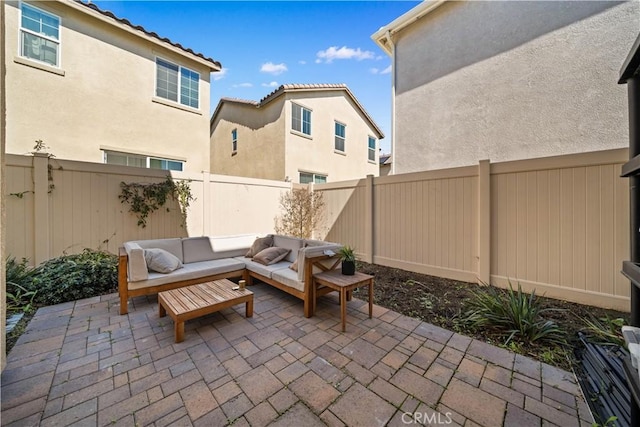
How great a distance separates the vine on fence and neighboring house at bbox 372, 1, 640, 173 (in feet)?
18.9

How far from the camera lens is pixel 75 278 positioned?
4.08 meters

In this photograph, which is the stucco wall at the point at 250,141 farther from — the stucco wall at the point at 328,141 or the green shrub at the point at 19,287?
the green shrub at the point at 19,287

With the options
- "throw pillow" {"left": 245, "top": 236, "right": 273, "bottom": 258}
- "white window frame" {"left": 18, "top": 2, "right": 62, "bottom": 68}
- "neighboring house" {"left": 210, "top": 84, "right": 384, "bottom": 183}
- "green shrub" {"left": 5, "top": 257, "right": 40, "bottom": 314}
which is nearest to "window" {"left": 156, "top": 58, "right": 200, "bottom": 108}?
"white window frame" {"left": 18, "top": 2, "right": 62, "bottom": 68}

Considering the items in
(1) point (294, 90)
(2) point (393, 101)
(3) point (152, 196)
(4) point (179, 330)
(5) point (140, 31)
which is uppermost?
(5) point (140, 31)

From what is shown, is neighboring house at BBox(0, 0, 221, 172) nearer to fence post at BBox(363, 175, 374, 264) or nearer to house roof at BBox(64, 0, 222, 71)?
house roof at BBox(64, 0, 222, 71)

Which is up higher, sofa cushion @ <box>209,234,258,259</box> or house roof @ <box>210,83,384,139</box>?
house roof @ <box>210,83,384,139</box>

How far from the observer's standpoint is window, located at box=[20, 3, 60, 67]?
5477mm

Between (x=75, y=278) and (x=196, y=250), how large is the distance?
1.82 metres

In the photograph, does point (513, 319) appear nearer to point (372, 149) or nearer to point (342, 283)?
point (342, 283)

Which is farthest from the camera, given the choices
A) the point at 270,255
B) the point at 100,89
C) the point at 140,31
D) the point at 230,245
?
the point at 140,31

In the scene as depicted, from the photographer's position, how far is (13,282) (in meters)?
Answer: 3.81

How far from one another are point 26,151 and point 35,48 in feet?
7.79

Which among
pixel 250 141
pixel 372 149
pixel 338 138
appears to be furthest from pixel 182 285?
pixel 372 149

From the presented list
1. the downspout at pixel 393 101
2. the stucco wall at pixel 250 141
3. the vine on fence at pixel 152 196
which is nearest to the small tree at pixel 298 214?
the stucco wall at pixel 250 141
